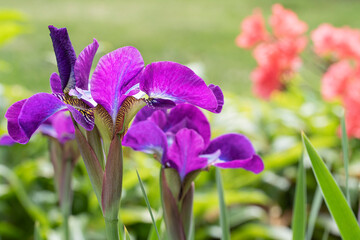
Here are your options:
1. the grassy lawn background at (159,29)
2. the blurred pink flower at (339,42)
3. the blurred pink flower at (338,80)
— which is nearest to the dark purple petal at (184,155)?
the blurred pink flower at (338,80)

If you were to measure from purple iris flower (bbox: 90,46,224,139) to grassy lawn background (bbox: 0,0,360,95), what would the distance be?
3346 mm

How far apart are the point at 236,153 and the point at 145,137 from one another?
0.11 m

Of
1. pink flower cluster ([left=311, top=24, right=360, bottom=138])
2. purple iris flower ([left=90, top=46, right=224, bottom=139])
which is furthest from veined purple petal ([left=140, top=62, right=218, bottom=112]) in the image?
pink flower cluster ([left=311, top=24, right=360, bottom=138])

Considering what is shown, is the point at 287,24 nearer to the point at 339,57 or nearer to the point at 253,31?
the point at 253,31

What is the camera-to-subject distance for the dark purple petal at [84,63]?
41 cm

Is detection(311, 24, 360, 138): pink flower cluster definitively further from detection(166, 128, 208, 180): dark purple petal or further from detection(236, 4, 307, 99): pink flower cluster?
detection(166, 128, 208, 180): dark purple petal

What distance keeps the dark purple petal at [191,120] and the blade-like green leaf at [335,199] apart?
0.39 feet

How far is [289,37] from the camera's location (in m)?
2.05

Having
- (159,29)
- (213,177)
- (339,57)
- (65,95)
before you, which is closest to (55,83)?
(65,95)

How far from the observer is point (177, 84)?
15.3 inches

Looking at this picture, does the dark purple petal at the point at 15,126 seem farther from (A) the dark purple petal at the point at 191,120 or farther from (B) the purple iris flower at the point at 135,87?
(A) the dark purple petal at the point at 191,120

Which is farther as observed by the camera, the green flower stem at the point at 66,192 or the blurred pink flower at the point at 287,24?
the blurred pink flower at the point at 287,24

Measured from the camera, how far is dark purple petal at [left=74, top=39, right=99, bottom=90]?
0.41 m

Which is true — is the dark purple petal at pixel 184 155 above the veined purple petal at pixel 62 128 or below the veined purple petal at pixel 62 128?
above
